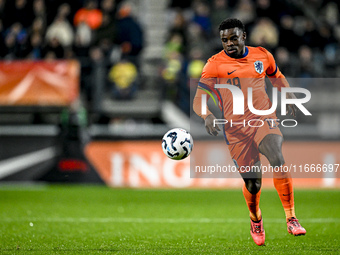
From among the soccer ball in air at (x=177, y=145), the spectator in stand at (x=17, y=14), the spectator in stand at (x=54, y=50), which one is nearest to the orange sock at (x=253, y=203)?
the soccer ball in air at (x=177, y=145)

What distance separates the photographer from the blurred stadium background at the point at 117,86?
13664 mm

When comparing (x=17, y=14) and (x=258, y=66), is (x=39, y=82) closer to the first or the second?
(x=17, y=14)

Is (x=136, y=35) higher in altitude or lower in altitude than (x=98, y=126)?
higher

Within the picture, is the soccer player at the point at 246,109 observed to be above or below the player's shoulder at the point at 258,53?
below

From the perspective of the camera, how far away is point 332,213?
30.7ft

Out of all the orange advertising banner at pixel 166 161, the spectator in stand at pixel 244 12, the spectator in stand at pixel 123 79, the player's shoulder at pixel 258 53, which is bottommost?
the orange advertising banner at pixel 166 161

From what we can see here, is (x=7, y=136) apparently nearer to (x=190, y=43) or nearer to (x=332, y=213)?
(x=190, y=43)

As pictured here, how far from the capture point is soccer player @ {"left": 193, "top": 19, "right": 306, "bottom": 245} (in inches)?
235

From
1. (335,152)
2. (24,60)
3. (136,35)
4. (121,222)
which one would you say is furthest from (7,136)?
(335,152)

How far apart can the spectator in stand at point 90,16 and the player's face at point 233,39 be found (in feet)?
32.6

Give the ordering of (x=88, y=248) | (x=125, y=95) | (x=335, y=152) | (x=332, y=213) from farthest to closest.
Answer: (x=125, y=95) → (x=335, y=152) → (x=332, y=213) → (x=88, y=248)

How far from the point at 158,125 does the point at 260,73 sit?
25.7 feet

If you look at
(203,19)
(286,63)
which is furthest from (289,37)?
(203,19)

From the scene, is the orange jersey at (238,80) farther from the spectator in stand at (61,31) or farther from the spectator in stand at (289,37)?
the spectator in stand at (61,31)
